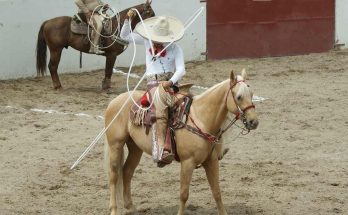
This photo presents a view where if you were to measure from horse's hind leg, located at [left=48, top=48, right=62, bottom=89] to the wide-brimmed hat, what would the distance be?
5.53 meters

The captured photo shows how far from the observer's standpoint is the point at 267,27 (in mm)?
15031

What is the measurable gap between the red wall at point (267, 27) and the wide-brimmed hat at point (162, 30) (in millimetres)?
7492

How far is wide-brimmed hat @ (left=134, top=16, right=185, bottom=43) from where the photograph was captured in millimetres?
7051

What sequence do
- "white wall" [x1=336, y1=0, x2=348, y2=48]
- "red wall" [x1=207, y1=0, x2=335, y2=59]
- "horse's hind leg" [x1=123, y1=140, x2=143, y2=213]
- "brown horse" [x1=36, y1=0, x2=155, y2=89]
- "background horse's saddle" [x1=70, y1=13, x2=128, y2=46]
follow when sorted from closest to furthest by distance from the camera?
"horse's hind leg" [x1=123, y1=140, x2=143, y2=213], "background horse's saddle" [x1=70, y1=13, x2=128, y2=46], "brown horse" [x1=36, y1=0, x2=155, y2=89], "red wall" [x1=207, y1=0, x2=335, y2=59], "white wall" [x1=336, y1=0, x2=348, y2=48]

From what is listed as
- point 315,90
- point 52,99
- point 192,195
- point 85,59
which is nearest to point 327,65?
point 315,90

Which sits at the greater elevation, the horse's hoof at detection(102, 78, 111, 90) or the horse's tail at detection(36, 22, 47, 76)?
the horse's tail at detection(36, 22, 47, 76)

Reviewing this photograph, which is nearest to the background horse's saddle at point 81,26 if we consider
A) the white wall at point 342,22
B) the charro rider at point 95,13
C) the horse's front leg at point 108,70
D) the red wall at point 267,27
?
the charro rider at point 95,13

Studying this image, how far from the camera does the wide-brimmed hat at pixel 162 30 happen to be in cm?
705

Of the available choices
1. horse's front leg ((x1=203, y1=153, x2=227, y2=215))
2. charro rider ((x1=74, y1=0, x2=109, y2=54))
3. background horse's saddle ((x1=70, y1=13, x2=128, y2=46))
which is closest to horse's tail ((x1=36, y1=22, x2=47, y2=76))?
background horse's saddle ((x1=70, y1=13, x2=128, y2=46))

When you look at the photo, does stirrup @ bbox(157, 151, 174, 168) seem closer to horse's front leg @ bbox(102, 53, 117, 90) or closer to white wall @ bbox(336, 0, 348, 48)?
horse's front leg @ bbox(102, 53, 117, 90)

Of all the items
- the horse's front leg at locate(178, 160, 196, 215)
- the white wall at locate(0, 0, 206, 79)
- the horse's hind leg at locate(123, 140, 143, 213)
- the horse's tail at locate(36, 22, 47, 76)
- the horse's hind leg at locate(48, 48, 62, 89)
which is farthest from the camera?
the white wall at locate(0, 0, 206, 79)

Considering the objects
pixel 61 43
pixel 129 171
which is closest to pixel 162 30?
pixel 129 171

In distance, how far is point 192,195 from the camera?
7.71 metres

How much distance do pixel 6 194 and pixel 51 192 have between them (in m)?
0.43
